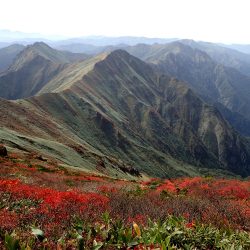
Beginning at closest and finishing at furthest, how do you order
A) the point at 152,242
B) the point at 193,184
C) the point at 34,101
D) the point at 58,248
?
1. the point at 58,248
2. the point at 152,242
3. the point at 193,184
4. the point at 34,101

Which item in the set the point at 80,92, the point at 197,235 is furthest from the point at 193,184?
the point at 80,92

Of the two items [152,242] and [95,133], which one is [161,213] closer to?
[152,242]

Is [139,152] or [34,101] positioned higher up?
[34,101]

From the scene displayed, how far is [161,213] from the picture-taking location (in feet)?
43.8

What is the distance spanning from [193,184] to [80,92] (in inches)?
6229

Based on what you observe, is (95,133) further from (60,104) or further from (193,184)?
(193,184)

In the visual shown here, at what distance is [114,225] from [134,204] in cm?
549

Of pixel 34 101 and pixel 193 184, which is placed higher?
pixel 193 184

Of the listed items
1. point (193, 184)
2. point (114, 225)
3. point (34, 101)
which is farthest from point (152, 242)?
point (34, 101)

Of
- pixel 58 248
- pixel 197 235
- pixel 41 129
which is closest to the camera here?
pixel 58 248

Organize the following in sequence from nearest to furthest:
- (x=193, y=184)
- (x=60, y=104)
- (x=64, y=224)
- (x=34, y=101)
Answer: (x=64, y=224), (x=193, y=184), (x=34, y=101), (x=60, y=104)

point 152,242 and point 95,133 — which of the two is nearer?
point 152,242

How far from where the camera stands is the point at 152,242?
28.4 ft

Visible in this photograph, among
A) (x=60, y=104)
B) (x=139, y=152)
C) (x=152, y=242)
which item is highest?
(x=152, y=242)
